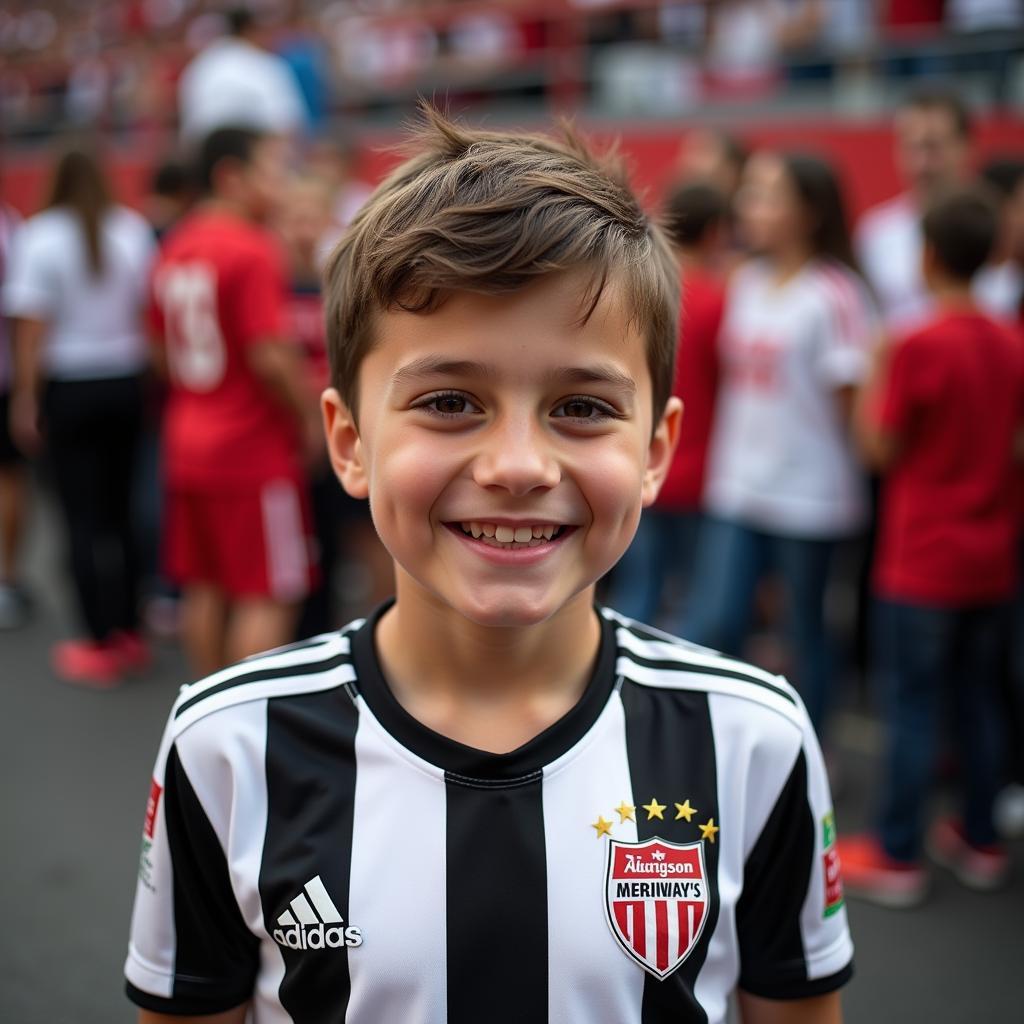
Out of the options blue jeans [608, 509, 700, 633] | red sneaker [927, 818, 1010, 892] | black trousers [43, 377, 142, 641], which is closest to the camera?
red sneaker [927, 818, 1010, 892]

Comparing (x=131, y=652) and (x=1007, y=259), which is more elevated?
(x=1007, y=259)

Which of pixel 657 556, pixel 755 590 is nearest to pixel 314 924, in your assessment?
pixel 755 590

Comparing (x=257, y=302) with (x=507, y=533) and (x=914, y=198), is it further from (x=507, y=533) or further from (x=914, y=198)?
(x=507, y=533)

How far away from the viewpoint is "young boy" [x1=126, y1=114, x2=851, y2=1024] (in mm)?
1283

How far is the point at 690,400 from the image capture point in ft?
13.9

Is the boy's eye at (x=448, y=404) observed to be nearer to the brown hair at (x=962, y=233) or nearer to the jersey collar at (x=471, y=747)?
the jersey collar at (x=471, y=747)

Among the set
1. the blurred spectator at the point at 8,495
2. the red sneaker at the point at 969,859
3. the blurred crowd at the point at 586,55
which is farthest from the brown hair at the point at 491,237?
the blurred crowd at the point at 586,55

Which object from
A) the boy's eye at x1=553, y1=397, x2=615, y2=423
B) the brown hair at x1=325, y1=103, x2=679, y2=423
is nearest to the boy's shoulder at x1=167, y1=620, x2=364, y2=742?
the brown hair at x1=325, y1=103, x2=679, y2=423

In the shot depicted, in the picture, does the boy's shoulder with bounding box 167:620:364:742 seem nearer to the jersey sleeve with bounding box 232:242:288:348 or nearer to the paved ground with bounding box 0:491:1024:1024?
the paved ground with bounding box 0:491:1024:1024

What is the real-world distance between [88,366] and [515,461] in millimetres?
4139

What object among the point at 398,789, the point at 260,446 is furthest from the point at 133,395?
the point at 398,789

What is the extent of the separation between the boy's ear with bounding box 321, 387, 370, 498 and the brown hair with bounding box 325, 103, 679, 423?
2 cm

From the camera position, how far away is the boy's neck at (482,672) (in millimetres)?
1438

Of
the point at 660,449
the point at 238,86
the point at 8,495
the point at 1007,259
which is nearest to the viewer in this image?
the point at 660,449
